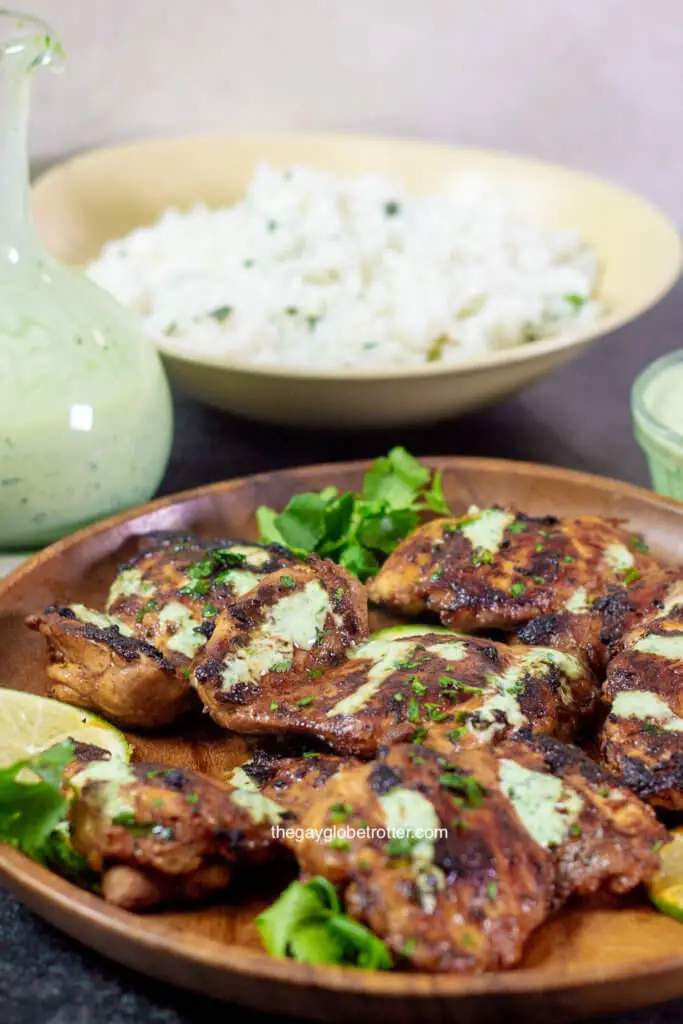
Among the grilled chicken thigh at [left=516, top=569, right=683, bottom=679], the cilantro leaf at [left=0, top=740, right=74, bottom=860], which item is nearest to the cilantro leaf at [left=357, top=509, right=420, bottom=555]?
the grilled chicken thigh at [left=516, top=569, right=683, bottom=679]

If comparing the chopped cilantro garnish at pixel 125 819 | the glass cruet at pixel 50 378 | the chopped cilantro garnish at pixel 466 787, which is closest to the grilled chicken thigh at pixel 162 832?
the chopped cilantro garnish at pixel 125 819

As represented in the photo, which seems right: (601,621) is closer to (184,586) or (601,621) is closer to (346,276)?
(184,586)

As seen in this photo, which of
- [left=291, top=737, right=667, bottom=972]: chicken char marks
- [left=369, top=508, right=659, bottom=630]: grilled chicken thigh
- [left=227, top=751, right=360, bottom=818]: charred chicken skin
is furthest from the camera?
[left=369, top=508, right=659, bottom=630]: grilled chicken thigh

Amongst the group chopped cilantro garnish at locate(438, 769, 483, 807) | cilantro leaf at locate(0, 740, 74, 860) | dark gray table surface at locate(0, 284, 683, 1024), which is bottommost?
dark gray table surface at locate(0, 284, 683, 1024)

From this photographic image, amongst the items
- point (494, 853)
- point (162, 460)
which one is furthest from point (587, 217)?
point (494, 853)

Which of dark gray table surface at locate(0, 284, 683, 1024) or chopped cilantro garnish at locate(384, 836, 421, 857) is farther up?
chopped cilantro garnish at locate(384, 836, 421, 857)

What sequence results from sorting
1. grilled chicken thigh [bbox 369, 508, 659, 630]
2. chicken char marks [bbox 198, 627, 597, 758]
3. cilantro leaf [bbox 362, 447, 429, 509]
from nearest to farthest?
1. chicken char marks [bbox 198, 627, 597, 758]
2. grilled chicken thigh [bbox 369, 508, 659, 630]
3. cilantro leaf [bbox 362, 447, 429, 509]

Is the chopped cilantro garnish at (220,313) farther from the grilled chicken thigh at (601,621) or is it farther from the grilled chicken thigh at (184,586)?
the grilled chicken thigh at (601,621)

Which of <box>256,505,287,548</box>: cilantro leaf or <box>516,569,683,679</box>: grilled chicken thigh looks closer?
<box>516,569,683,679</box>: grilled chicken thigh

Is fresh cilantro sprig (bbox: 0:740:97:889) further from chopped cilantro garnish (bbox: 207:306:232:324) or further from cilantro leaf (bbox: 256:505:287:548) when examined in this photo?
chopped cilantro garnish (bbox: 207:306:232:324)
